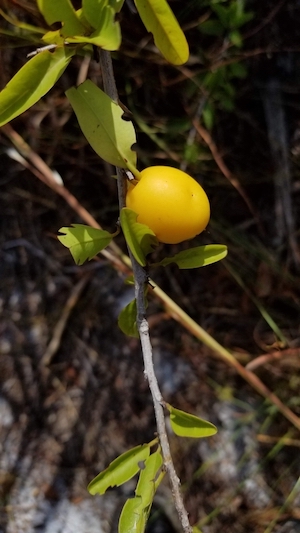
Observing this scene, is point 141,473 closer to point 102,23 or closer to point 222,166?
point 102,23

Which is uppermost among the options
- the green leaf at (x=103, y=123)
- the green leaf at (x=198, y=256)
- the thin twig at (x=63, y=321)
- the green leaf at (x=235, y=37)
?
the green leaf at (x=235, y=37)

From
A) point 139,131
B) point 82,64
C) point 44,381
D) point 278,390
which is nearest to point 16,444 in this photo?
point 44,381

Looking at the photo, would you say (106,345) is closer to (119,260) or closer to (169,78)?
(119,260)

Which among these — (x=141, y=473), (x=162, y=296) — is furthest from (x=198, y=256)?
(x=162, y=296)

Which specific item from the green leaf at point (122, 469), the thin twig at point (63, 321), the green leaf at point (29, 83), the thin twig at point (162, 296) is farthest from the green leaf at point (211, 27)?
the green leaf at point (122, 469)

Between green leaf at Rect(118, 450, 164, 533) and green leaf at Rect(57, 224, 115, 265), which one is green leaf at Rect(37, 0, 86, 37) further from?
green leaf at Rect(118, 450, 164, 533)

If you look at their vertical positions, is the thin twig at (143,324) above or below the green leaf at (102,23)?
below

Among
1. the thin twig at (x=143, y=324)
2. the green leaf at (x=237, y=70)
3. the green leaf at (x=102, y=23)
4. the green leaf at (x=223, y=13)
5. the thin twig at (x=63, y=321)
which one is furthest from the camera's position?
the thin twig at (x=63, y=321)

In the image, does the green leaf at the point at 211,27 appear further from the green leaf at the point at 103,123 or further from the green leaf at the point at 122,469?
the green leaf at the point at 122,469
